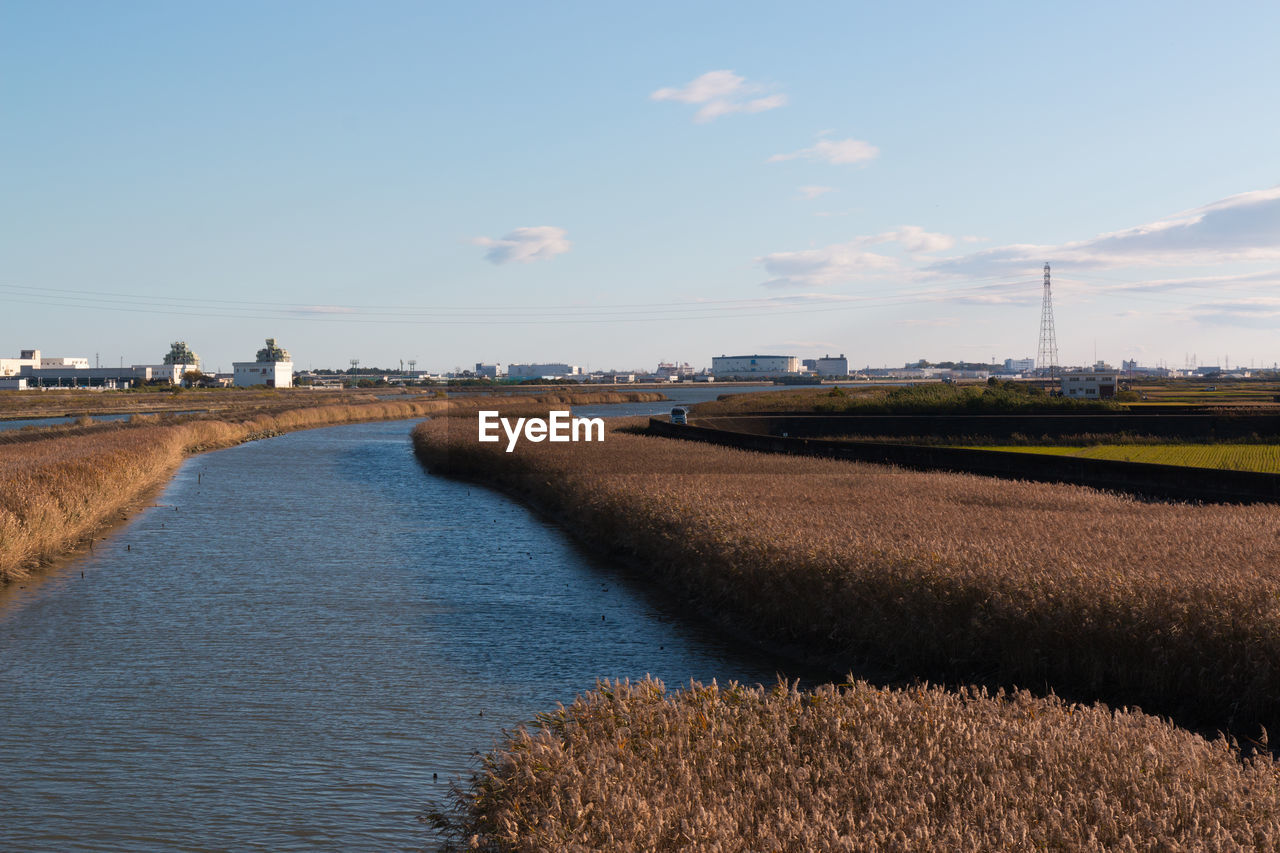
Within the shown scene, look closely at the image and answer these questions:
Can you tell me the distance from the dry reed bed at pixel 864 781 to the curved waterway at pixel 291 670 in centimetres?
261

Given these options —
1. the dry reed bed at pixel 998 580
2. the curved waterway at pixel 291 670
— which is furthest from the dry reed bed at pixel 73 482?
the dry reed bed at pixel 998 580

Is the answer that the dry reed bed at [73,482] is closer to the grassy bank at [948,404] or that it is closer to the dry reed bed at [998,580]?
the dry reed bed at [998,580]

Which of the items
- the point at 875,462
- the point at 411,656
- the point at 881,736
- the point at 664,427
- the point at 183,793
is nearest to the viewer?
the point at 881,736

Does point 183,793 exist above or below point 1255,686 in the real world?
below

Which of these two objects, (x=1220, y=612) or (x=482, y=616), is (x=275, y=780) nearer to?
(x=482, y=616)

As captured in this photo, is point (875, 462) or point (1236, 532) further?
point (875, 462)

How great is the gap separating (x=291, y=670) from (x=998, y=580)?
11211 millimetres

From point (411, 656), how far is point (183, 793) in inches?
236

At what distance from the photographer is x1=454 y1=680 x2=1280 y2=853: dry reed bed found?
273 inches

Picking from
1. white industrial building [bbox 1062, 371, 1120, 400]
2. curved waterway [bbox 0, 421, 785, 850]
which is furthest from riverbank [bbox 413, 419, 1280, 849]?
white industrial building [bbox 1062, 371, 1120, 400]

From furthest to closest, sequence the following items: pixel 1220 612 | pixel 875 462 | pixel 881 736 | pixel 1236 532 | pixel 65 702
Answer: pixel 875 462 → pixel 1236 532 → pixel 65 702 → pixel 1220 612 → pixel 881 736

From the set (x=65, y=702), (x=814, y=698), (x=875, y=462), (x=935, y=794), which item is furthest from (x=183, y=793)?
(x=875, y=462)

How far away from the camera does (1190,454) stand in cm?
4975

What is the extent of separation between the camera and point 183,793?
447 inches
